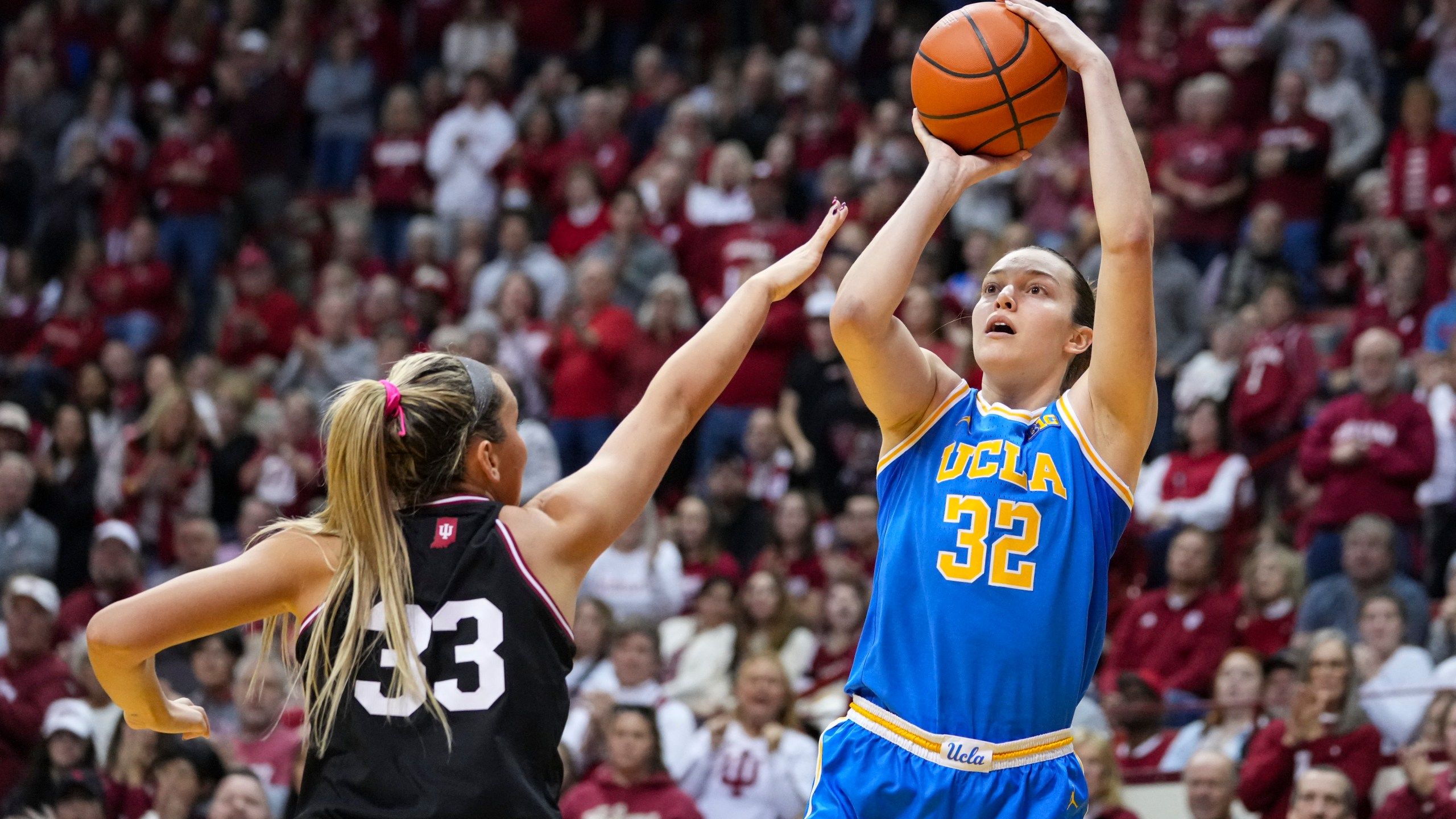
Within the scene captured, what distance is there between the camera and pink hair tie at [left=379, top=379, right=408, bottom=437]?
344cm

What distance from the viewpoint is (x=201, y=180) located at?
15844 mm

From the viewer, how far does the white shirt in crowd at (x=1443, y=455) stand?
31.9ft

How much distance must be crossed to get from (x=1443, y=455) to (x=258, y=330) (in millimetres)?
9521

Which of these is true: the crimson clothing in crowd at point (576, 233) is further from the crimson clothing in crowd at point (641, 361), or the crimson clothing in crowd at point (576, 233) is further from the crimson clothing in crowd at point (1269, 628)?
the crimson clothing in crowd at point (1269, 628)

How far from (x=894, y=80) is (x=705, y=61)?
9.16 feet

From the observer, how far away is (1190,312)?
1175cm

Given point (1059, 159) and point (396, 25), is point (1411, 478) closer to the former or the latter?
point (1059, 159)

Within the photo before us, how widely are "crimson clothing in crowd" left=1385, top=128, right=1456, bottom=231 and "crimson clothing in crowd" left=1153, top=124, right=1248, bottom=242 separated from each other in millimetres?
1078

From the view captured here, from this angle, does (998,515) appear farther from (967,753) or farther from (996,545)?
(967,753)

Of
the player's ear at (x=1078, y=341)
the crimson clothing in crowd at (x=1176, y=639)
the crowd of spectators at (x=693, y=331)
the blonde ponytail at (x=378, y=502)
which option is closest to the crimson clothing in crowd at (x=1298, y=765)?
the crowd of spectators at (x=693, y=331)

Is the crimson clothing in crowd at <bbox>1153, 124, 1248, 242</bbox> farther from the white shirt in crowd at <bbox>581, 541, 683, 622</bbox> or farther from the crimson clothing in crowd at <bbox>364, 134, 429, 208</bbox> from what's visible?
the crimson clothing in crowd at <bbox>364, 134, 429, 208</bbox>

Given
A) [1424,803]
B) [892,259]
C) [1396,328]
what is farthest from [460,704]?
[1396,328]

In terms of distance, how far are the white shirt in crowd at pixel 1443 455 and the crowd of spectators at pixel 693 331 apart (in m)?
0.03

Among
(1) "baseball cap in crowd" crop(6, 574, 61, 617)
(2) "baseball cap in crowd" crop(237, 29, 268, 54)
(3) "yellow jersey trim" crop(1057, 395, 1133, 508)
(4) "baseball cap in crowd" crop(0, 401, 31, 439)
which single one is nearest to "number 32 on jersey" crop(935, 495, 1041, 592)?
(3) "yellow jersey trim" crop(1057, 395, 1133, 508)
